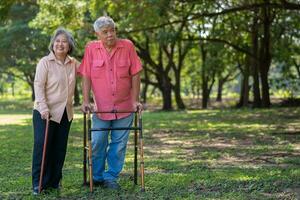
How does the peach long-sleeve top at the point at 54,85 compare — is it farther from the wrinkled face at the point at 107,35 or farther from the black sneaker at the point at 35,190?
the black sneaker at the point at 35,190

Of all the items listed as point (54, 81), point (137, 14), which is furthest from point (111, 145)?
point (137, 14)

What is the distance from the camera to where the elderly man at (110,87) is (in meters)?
6.28

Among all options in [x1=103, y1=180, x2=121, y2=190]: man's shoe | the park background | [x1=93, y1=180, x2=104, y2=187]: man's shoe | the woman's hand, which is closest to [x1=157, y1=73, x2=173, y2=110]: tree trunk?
the park background

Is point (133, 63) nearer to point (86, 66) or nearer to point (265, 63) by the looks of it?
point (86, 66)

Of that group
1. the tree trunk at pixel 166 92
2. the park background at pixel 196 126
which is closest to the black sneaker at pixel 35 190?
the park background at pixel 196 126

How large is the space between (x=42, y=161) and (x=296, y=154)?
496 centimetres

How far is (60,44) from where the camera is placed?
241 inches

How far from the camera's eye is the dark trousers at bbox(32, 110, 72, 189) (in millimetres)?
6082

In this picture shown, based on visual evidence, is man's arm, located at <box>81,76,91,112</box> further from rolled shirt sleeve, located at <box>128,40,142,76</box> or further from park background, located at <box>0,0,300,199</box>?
park background, located at <box>0,0,300,199</box>

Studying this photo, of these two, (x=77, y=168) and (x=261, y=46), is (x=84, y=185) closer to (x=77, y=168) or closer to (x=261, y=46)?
(x=77, y=168)

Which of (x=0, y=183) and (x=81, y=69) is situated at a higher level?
(x=81, y=69)

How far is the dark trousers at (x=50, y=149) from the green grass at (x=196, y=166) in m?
0.20

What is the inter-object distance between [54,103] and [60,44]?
2.15ft

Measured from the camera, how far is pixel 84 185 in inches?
259
